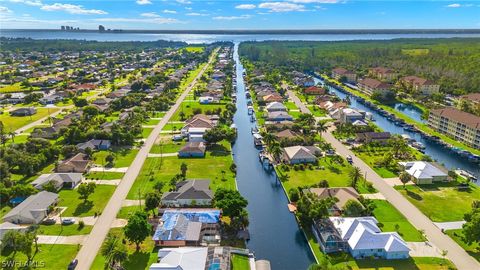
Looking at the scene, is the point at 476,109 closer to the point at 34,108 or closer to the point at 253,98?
the point at 253,98

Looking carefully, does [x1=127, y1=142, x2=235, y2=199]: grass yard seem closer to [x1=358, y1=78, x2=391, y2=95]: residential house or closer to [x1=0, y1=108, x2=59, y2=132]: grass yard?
[x1=0, y1=108, x2=59, y2=132]: grass yard

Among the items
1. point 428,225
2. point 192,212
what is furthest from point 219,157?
point 428,225

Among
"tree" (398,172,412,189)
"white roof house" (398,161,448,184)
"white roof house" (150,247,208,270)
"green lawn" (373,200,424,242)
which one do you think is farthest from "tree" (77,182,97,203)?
"white roof house" (398,161,448,184)

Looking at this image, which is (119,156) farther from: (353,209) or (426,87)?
(426,87)

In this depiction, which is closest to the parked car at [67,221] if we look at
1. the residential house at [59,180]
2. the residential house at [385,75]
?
the residential house at [59,180]

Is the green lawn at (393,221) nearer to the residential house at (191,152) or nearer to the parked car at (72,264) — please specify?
the residential house at (191,152)
